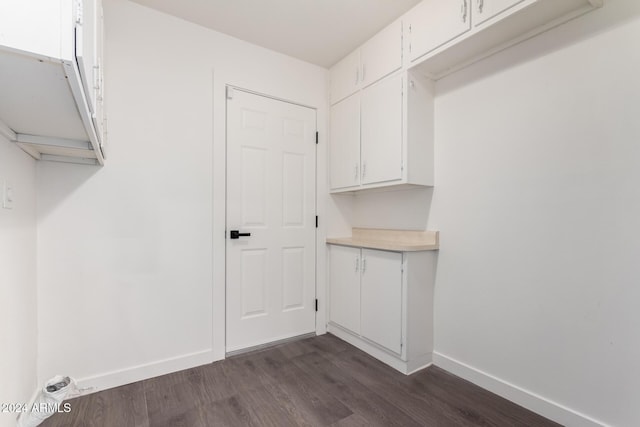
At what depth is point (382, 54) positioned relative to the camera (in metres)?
2.44

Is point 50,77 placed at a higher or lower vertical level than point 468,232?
higher

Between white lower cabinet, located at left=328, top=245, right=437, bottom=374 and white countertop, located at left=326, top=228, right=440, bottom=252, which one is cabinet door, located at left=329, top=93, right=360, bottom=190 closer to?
white countertop, located at left=326, top=228, right=440, bottom=252

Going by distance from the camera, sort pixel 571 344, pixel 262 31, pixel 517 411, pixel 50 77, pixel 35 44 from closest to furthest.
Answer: pixel 35 44 → pixel 50 77 → pixel 571 344 → pixel 517 411 → pixel 262 31

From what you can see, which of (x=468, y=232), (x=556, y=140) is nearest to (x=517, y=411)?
(x=468, y=232)

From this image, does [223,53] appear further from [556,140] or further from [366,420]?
[366,420]

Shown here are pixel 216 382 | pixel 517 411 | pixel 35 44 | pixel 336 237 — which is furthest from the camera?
pixel 336 237

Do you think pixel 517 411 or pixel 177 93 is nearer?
pixel 517 411

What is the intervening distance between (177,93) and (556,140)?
8.42 feet

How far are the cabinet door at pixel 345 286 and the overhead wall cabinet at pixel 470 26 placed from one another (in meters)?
1.62

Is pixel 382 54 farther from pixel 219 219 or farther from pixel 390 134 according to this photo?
pixel 219 219

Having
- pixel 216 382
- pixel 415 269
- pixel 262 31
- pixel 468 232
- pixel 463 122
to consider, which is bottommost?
pixel 216 382

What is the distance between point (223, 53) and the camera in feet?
8.17

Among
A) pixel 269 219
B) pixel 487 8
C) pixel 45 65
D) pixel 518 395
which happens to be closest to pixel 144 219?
pixel 269 219

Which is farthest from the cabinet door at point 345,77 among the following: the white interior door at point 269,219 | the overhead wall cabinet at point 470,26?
the overhead wall cabinet at point 470,26
